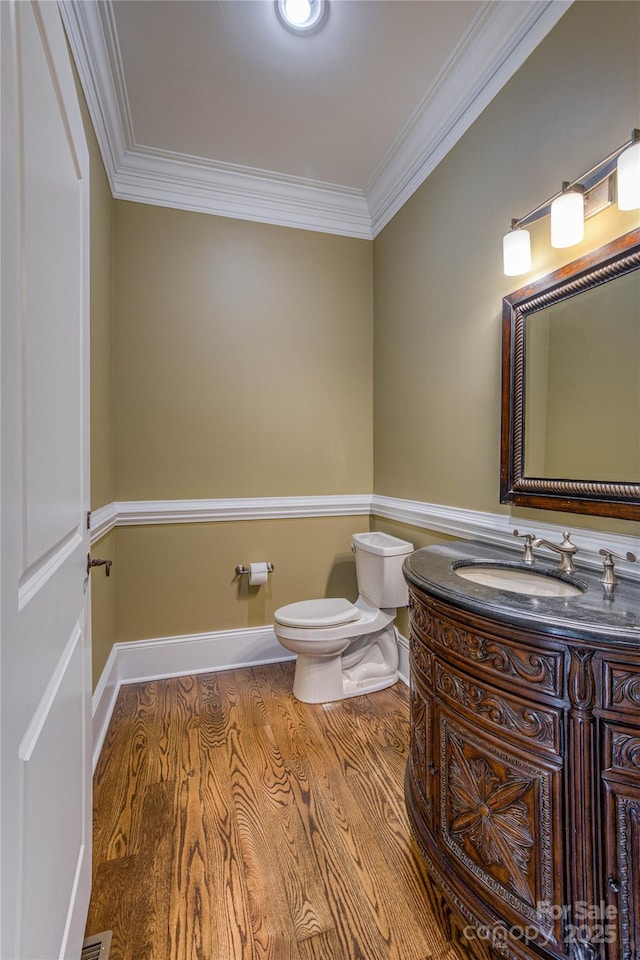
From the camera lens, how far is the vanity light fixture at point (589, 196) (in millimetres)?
1112

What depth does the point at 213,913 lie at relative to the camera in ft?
3.81

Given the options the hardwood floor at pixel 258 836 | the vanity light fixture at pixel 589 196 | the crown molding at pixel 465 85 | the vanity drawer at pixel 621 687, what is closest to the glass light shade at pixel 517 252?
the vanity light fixture at pixel 589 196

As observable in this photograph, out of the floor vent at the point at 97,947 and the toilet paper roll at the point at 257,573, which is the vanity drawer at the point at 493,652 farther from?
the toilet paper roll at the point at 257,573

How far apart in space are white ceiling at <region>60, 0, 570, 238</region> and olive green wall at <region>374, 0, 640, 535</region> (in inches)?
5.9

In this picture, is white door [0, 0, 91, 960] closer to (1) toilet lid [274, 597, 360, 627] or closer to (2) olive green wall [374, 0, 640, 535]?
(1) toilet lid [274, 597, 360, 627]

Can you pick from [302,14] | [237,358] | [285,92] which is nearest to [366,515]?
[237,358]

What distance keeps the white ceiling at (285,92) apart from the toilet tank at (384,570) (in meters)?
1.88

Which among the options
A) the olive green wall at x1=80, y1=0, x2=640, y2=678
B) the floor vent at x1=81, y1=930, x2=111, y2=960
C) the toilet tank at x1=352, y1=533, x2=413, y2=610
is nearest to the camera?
the floor vent at x1=81, y1=930, x2=111, y2=960

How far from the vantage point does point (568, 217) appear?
1.28 meters

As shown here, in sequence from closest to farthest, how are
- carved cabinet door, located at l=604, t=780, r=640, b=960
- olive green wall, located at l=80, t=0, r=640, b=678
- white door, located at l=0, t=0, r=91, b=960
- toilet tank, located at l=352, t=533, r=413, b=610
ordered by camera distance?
white door, located at l=0, t=0, r=91, b=960, carved cabinet door, located at l=604, t=780, r=640, b=960, olive green wall, located at l=80, t=0, r=640, b=678, toilet tank, located at l=352, t=533, r=413, b=610

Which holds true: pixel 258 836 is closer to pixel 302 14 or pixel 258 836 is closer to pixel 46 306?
pixel 46 306

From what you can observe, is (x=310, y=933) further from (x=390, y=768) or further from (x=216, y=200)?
(x=216, y=200)

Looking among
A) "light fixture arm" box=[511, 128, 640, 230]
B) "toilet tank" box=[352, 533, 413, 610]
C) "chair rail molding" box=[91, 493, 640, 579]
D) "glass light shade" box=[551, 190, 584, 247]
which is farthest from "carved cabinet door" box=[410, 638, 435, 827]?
"light fixture arm" box=[511, 128, 640, 230]

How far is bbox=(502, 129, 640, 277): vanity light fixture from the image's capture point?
1.11 metres
